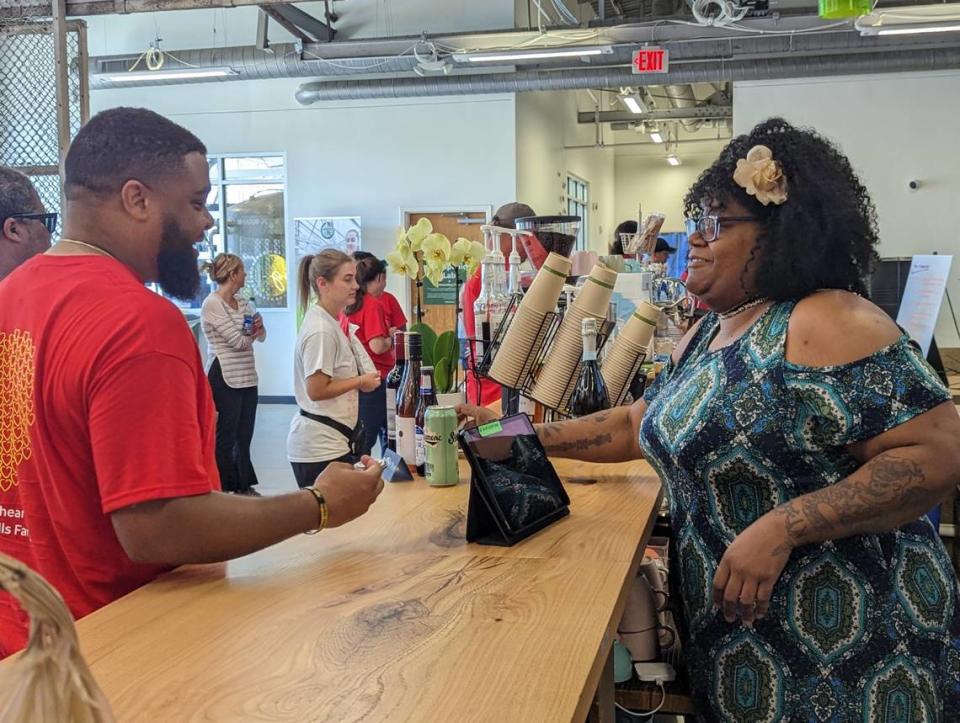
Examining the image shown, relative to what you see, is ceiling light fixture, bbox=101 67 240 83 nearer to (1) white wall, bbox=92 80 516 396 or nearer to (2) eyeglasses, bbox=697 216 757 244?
(1) white wall, bbox=92 80 516 396

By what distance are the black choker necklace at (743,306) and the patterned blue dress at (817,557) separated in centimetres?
4

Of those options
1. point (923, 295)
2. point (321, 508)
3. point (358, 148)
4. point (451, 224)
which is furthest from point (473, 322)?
point (358, 148)

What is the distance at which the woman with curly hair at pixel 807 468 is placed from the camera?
1.38 m

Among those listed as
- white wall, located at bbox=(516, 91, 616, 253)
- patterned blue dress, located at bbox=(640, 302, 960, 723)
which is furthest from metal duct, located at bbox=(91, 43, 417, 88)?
patterned blue dress, located at bbox=(640, 302, 960, 723)

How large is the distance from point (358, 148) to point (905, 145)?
6145 mm

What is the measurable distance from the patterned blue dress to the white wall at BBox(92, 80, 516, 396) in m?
9.35

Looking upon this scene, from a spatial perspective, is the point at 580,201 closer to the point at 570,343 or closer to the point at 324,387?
the point at 324,387

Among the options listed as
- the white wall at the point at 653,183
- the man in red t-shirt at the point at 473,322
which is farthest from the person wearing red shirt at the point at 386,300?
the white wall at the point at 653,183

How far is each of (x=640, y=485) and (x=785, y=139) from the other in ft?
2.57

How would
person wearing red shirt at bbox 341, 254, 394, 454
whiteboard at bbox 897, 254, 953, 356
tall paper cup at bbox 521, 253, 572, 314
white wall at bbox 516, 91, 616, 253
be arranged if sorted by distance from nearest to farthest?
tall paper cup at bbox 521, 253, 572, 314 < person wearing red shirt at bbox 341, 254, 394, 454 < whiteboard at bbox 897, 254, 953, 356 < white wall at bbox 516, 91, 616, 253

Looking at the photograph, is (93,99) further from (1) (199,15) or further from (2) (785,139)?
(2) (785,139)

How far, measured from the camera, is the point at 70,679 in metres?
0.49

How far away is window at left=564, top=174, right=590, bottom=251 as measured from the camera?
14305 millimetres

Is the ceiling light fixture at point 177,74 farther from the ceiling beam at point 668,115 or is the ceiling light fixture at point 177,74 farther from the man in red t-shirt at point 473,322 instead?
the ceiling beam at point 668,115
